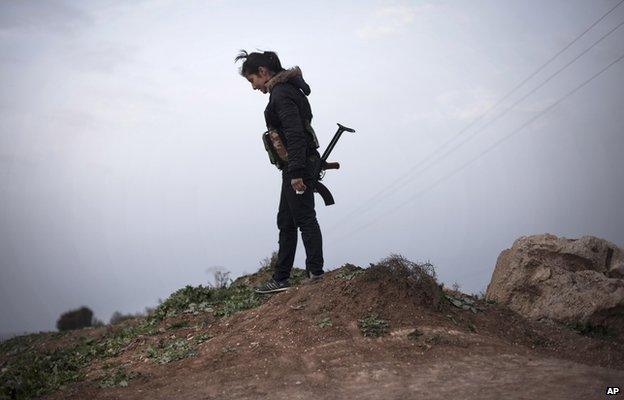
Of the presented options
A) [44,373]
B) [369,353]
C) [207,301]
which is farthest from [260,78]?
[44,373]

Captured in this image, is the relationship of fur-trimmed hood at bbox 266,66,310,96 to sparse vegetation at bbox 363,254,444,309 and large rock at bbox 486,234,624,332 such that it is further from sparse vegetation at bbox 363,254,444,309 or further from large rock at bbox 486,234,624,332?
large rock at bbox 486,234,624,332

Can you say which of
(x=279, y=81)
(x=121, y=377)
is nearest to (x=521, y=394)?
(x=121, y=377)

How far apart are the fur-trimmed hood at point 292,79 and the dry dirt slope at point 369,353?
2.49 metres

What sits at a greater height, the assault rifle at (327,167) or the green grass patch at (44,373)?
the assault rifle at (327,167)

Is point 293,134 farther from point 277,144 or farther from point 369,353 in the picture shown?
point 369,353

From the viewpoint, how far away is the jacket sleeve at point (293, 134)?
22.4 feet

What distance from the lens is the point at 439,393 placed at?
477cm

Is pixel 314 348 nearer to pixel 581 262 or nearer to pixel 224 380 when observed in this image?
pixel 224 380

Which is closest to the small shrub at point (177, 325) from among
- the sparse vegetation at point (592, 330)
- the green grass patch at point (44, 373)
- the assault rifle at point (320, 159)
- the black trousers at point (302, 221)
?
the green grass patch at point (44, 373)

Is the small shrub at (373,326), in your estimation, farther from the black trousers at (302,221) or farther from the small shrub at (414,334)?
the black trousers at (302,221)

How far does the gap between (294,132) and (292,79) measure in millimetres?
778

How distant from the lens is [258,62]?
23.4ft

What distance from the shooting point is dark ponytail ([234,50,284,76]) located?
7.15 m

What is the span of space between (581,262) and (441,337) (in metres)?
3.77
